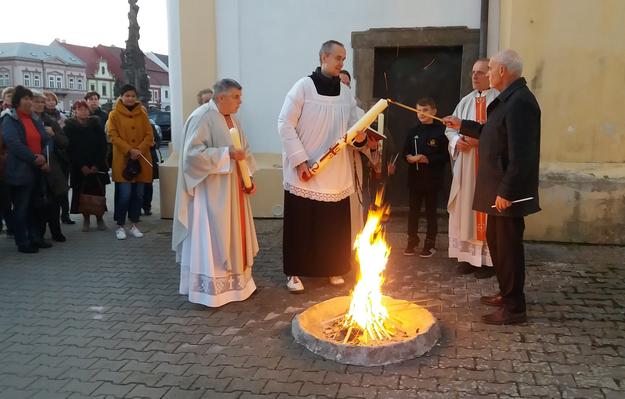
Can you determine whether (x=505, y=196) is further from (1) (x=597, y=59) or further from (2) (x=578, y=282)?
(1) (x=597, y=59)

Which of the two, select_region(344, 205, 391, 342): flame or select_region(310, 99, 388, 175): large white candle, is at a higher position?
select_region(310, 99, 388, 175): large white candle

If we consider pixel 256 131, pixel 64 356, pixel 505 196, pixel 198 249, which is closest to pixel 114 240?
pixel 256 131

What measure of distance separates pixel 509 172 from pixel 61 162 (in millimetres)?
6094

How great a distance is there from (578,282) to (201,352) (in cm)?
356

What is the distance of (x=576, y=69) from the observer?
264 inches

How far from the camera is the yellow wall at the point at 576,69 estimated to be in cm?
663

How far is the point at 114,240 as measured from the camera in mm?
7559

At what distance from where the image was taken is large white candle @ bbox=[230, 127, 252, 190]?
4.92 m

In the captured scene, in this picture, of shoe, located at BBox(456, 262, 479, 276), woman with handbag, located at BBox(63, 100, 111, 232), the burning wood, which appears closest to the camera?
the burning wood

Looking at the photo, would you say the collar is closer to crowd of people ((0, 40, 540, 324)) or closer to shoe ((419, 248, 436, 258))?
crowd of people ((0, 40, 540, 324))

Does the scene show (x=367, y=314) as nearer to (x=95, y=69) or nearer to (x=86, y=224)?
(x=86, y=224)

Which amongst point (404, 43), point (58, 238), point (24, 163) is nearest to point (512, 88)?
point (404, 43)

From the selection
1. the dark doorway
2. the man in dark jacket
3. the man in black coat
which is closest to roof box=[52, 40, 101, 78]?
the man in dark jacket

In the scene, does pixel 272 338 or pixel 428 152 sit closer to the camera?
pixel 272 338
